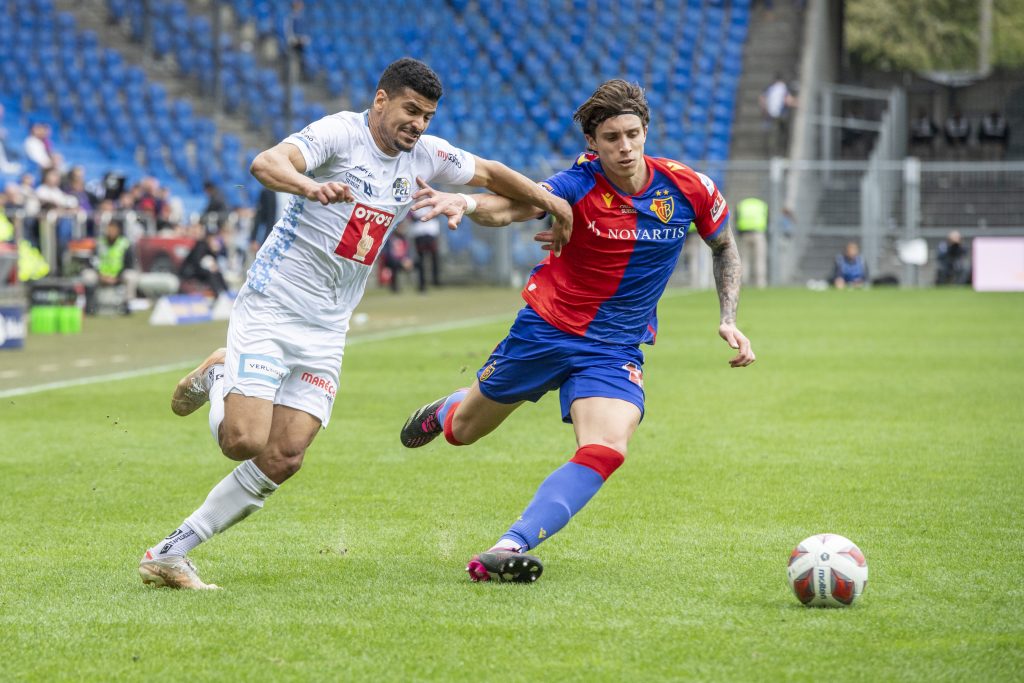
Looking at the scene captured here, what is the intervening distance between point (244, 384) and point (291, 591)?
2.69 ft

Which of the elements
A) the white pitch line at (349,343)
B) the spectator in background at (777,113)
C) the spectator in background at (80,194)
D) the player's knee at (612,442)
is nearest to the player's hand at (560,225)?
the player's knee at (612,442)

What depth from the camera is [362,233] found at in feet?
20.0

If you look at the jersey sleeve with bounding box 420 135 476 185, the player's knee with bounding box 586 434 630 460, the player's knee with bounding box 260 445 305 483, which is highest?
the jersey sleeve with bounding box 420 135 476 185

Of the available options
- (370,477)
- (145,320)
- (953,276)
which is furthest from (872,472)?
(953,276)

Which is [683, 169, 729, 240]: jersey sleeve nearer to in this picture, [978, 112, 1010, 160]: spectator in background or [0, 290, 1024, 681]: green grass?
[0, 290, 1024, 681]: green grass

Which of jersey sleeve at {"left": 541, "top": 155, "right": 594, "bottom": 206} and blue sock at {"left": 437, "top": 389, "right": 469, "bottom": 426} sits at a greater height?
jersey sleeve at {"left": 541, "top": 155, "right": 594, "bottom": 206}

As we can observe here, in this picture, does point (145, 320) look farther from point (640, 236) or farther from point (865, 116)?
point (865, 116)

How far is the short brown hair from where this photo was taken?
6.21 m

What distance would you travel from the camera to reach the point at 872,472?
878 cm

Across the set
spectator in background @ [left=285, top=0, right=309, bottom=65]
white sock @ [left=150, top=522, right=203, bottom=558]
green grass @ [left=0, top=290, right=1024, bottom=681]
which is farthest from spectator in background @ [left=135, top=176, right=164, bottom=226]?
white sock @ [left=150, top=522, right=203, bottom=558]

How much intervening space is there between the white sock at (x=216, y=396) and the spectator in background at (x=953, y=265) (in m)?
27.5

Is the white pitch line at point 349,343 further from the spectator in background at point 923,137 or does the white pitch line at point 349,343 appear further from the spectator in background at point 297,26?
the spectator in background at point 923,137

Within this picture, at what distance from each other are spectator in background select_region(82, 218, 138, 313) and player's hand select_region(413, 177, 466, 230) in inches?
684

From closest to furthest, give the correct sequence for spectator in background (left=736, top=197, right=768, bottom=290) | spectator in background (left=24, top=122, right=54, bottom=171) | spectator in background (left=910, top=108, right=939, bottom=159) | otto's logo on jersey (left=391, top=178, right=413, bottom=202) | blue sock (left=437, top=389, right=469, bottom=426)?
otto's logo on jersey (left=391, top=178, right=413, bottom=202)
blue sock (left=437, top=389, right=469, bottom=426)
spectator in background (left=24, top=122, right=54, bottom=171)
spectator in background (left=736, top=197, right=768, bottom=290)
spectator in background (left=910, top=108, right=939, bottom=159)
